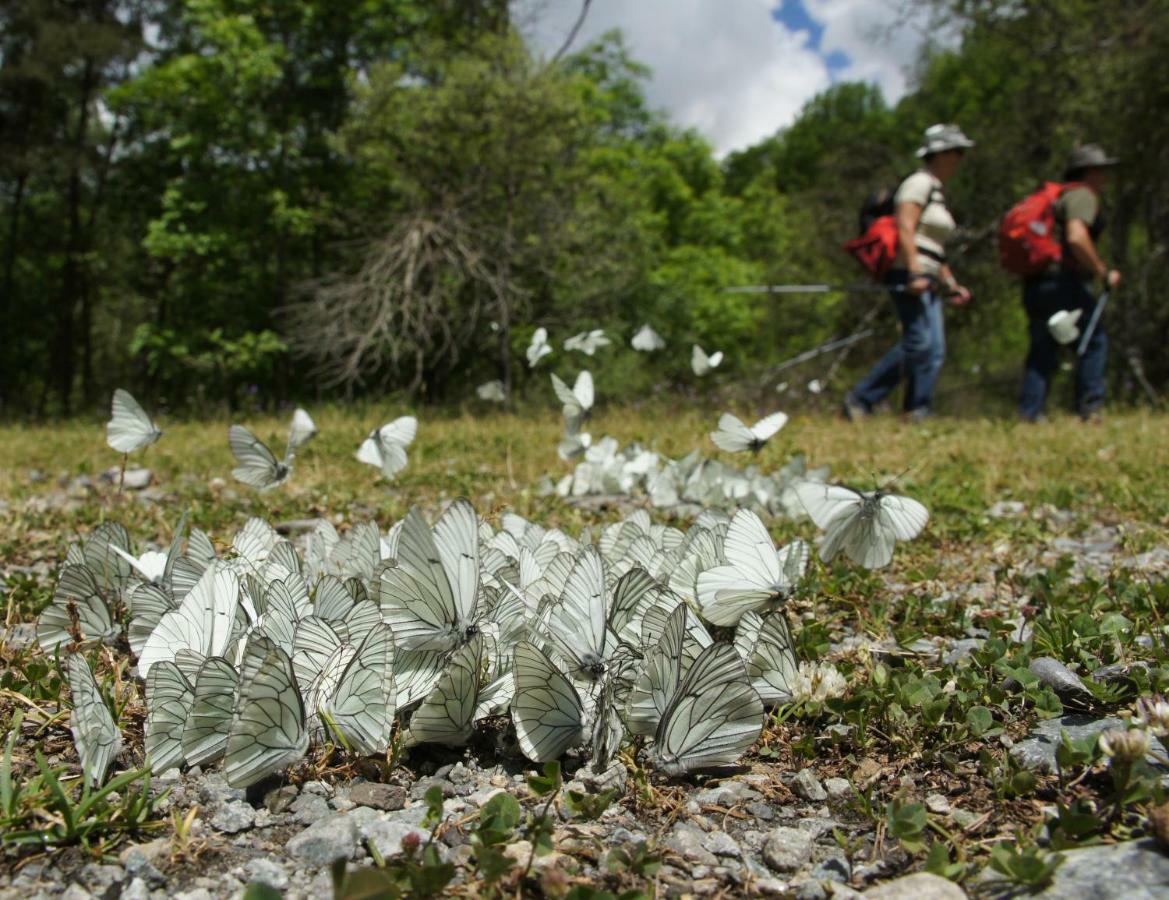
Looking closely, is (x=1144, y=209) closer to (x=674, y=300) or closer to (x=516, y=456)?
(x=674, y=300)

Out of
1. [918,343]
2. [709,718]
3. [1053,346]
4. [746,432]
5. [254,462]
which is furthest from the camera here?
[1053,346]

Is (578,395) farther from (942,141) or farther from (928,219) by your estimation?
(942,141)

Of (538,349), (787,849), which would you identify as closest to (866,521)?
(787,849)

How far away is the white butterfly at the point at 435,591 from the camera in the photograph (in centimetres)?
147

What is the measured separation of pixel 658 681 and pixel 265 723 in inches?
24.2

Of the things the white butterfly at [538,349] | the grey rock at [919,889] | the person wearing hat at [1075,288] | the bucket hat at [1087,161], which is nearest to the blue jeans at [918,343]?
the person wearing hat at [1075,288]

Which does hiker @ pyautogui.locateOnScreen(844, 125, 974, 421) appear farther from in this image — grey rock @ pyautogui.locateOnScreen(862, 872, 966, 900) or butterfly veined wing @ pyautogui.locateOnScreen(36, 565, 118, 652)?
grey rock @ pyautogui.locateOnScreen(862, 872, 966, 900)

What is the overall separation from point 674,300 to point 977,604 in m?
18.6

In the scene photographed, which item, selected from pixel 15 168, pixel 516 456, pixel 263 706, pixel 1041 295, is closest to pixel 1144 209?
pixel 1041 295

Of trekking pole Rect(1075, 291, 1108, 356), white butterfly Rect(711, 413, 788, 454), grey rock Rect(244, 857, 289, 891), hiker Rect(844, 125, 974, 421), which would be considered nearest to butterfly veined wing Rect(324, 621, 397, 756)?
grey rock Rect(244, 857, 289, 891)

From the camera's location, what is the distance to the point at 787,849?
1205 mm

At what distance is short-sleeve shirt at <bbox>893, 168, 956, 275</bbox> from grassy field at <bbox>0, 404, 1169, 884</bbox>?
5.05 ft

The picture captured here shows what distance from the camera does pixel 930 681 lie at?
1.65 m

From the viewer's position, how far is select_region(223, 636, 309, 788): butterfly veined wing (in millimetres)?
1274
